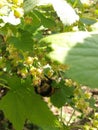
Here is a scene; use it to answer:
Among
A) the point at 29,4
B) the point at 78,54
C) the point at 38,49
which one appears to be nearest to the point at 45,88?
the point at 38,49

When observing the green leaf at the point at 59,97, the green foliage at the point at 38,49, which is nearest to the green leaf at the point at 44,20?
the green foliage at the point at 38,49

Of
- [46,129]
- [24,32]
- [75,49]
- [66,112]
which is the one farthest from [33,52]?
[66,112]

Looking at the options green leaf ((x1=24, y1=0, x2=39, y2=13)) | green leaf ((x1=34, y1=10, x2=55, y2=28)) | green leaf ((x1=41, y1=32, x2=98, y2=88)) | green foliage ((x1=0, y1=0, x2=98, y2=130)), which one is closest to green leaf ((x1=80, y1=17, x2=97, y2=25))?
green foliage ((x1=0, y1=0, x2=98, y2=130))

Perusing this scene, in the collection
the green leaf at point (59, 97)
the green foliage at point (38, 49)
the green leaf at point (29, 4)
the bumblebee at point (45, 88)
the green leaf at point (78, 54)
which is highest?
the green leaf at point (78, 54)

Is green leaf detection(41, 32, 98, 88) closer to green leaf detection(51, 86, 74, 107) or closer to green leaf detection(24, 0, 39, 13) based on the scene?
green leaf detection(24, 0, 39, 13)

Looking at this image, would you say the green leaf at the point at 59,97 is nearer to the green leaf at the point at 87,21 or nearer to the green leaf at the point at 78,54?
the green leaf at the point at 87,21

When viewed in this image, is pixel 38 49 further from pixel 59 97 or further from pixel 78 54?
pixel 78 54
